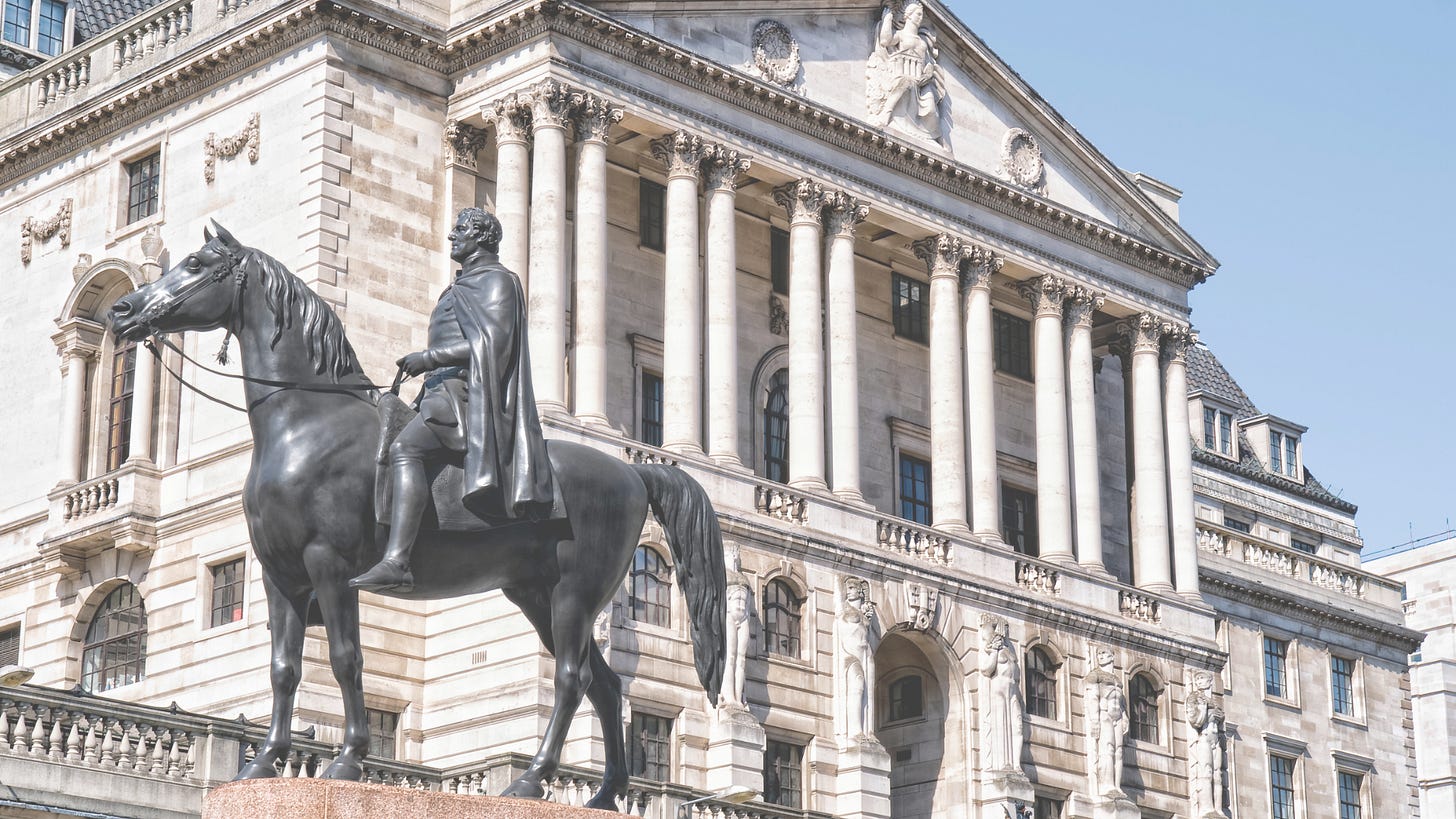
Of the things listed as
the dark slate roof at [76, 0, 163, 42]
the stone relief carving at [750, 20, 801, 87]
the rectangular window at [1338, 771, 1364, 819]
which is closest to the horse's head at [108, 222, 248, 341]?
the stone relief carving at [750, 20, 801, 87]

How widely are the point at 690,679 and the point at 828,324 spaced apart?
10292mm

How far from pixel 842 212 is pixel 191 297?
38921mm

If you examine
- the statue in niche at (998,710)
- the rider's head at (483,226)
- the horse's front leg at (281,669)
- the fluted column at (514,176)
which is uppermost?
the fluted column at (514,176)

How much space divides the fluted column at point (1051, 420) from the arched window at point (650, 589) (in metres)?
12.4

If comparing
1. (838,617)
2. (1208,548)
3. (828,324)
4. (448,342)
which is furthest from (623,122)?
(448,342)

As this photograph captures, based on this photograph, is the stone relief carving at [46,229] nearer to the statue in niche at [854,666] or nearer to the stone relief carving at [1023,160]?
the statue in niche at [854,666]

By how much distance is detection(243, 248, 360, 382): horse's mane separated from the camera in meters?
21.2

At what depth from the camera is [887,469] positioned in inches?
2438

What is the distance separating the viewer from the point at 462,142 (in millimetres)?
55156

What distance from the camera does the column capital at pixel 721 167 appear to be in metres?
56.5

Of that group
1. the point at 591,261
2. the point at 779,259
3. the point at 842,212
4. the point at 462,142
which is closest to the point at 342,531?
the point at 591,261

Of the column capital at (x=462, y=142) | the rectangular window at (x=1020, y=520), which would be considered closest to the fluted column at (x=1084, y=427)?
the rectangular window at (x=1020, y=520)

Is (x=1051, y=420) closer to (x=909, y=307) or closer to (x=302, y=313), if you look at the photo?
(x=909, y=307)

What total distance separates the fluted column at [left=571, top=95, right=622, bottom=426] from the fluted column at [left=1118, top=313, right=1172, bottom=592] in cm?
1761
